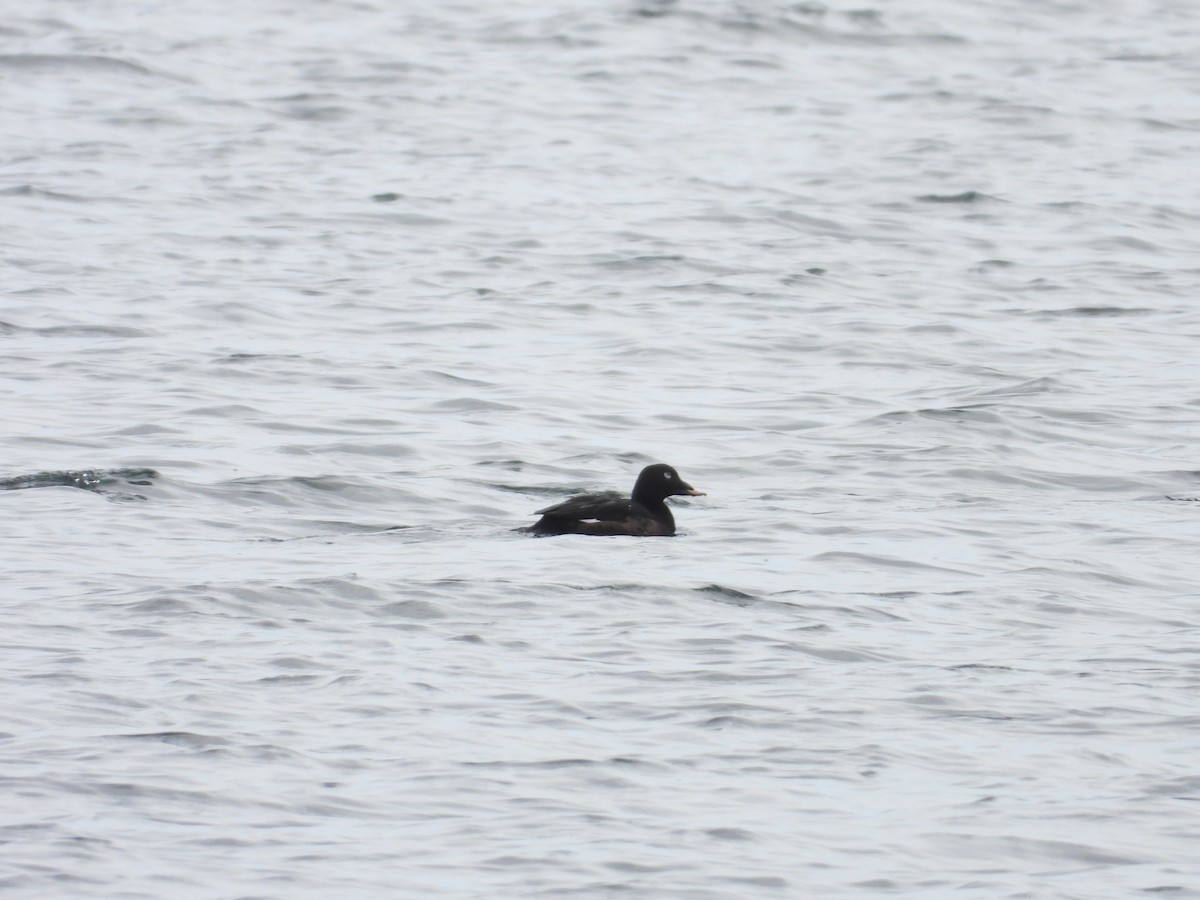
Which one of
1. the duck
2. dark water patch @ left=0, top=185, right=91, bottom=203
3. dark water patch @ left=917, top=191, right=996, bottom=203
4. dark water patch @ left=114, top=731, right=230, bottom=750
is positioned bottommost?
dark water patch @ left=917, top=191, right=996, bottom=203

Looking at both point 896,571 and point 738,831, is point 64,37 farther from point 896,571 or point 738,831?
point 738,831

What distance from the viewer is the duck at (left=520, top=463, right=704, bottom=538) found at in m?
11.4

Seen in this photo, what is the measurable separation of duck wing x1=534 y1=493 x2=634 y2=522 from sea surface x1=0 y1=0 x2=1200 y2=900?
222mm

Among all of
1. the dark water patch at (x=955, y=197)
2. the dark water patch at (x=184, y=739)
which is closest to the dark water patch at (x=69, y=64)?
the dark water patch at (x=955, y=197)

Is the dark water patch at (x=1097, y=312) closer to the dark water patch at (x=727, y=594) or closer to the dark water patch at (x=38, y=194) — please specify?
the dark water patch at (x=727, y=594)

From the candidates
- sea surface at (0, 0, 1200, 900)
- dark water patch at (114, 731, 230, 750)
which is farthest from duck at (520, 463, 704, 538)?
dark water patch at (114, 731, 230, 750)

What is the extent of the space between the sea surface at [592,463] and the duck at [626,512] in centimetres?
19

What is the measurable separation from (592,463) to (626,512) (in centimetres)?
207

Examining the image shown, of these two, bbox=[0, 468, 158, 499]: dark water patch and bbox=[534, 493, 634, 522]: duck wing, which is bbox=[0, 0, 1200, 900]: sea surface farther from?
bbox=[534, 493, 634, 522]: duck wing

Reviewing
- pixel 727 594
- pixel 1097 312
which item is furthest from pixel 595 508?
pixel 1097 312

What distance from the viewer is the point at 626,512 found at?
11664 mm

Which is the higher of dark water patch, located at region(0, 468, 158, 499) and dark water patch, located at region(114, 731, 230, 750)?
dark water patch, located at region(114, 731, 230, 750)

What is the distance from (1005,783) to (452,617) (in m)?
2.86

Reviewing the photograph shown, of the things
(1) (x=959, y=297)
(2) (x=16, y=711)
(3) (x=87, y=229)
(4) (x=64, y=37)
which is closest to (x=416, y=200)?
(3) (x=87, y=229)
